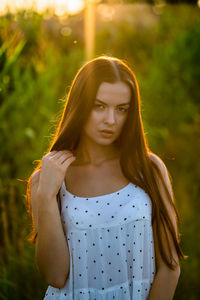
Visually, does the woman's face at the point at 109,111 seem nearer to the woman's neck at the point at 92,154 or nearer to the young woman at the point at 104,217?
the young woman at the point at 104,217

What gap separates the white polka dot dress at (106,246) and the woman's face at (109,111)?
1.04 ft

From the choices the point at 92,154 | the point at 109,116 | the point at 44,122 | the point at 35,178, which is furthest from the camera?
the point at 44,122

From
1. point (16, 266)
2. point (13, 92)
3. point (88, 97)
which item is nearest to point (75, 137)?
point (88, 97)

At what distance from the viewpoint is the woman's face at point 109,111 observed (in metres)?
1.77

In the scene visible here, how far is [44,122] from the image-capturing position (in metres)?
4.80

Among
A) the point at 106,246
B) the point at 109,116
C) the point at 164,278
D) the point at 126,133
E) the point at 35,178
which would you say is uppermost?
the point at 109,116

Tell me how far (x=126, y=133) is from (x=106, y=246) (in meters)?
0.59

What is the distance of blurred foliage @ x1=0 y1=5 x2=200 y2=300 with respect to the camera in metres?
3.16

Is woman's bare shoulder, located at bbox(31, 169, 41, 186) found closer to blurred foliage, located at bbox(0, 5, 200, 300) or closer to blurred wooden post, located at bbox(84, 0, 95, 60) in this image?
blurred foliage, located at bbox(0, 5, 200, 300)

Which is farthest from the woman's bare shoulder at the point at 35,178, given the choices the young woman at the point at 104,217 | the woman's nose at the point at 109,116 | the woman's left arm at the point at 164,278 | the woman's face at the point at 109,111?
the woman's left arm at the point at 164,278

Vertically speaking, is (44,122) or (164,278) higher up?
(44,122)

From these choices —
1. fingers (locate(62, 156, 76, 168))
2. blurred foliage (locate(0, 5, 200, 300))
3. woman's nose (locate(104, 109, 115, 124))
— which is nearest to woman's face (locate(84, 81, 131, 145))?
woman's nose (locate(104, 109, 115, 124))

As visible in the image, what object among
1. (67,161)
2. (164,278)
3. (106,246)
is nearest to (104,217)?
(106,246)

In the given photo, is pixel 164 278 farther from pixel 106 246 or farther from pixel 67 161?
pixel 67 161
